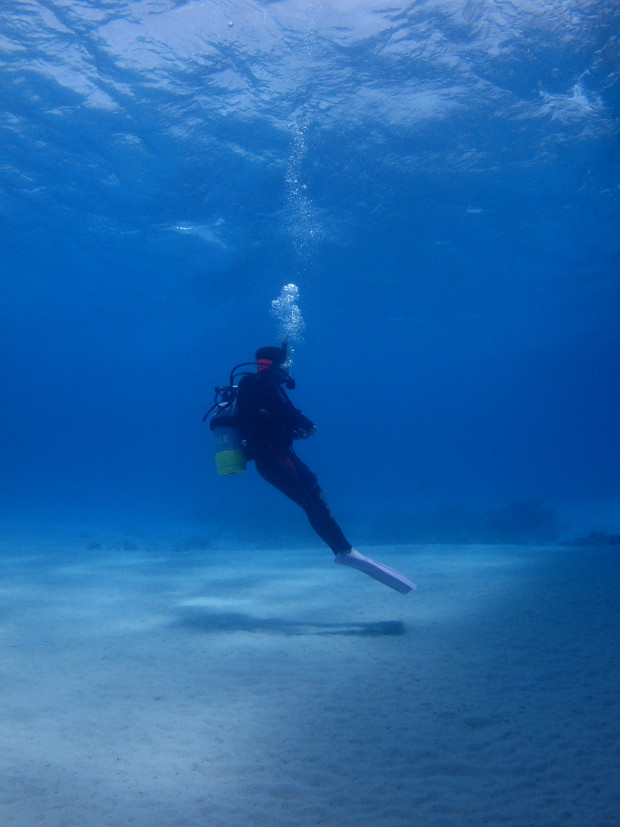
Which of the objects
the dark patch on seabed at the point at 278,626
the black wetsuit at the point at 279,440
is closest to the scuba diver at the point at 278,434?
the black wetsuit at the point at 279,440

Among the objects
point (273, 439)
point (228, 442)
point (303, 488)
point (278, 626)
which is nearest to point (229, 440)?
point (228, 442)

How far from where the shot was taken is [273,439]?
6566 millimetres

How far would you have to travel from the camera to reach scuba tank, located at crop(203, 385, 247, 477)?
636cm

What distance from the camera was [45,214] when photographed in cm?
2209

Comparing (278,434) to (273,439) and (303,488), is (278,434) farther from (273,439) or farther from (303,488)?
(303,488)

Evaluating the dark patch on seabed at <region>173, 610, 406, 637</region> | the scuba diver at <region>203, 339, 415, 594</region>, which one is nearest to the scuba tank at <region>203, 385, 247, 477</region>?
the scuba diver at <region>203, 339, 415, 594</region>

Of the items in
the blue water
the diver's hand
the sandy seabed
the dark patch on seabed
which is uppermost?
the blue water

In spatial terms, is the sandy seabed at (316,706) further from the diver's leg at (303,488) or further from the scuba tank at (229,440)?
the scuba tank at (229,440)

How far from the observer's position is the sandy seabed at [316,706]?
2967 millimetres

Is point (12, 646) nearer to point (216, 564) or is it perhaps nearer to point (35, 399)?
point (216, 564)

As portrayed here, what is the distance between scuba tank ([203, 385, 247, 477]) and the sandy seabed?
192 cm

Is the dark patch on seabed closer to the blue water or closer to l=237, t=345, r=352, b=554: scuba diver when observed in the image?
l=237, t=345, r=352, b=554: scuba diver

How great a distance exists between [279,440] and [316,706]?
3141 millimetres

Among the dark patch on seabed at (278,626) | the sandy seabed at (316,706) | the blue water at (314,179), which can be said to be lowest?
the sandy seabed at (316,706)
